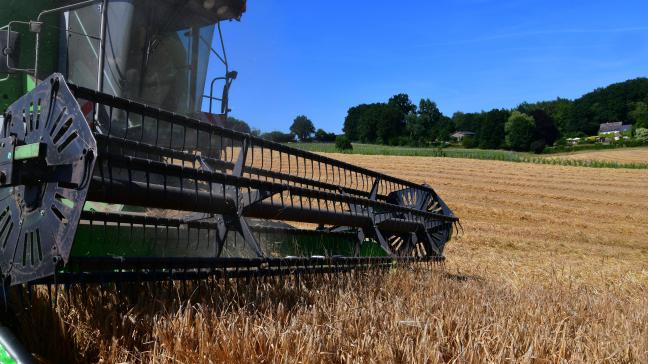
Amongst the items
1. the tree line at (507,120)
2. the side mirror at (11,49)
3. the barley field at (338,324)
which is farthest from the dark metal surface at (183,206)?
the tree line at (507,120)

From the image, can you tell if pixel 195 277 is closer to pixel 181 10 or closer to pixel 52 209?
pixel 52 209

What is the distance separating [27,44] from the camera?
438 cm

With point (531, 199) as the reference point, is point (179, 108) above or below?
above

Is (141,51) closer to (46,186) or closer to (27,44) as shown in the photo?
(27,44)

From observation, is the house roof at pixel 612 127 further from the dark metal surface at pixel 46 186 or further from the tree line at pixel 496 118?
the dark metal surface at pixel 46 186

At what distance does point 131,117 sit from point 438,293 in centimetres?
276

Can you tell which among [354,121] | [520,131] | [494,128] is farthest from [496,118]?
[354,121]

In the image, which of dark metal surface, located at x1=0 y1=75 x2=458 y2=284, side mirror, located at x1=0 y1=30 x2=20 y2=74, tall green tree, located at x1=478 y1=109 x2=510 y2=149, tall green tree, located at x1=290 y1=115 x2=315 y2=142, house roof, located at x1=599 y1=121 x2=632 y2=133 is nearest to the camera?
dark metal surface, located at x1=0 y1=75 x2=458 y2=284

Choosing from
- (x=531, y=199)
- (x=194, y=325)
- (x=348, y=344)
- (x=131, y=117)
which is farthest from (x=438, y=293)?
(x=531, y=199)

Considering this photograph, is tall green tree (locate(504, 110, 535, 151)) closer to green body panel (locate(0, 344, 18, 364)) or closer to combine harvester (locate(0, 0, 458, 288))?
combine harvester (locate(0, 0, 458, 288))

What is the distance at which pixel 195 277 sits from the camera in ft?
7.99

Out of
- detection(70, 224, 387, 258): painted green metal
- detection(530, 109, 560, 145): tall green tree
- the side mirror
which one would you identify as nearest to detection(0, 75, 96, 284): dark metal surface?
detection(70, 224, 387, 258): painted green metal

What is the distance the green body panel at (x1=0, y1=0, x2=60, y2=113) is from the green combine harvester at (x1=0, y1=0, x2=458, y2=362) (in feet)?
0.03

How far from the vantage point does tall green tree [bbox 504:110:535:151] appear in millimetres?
68875
